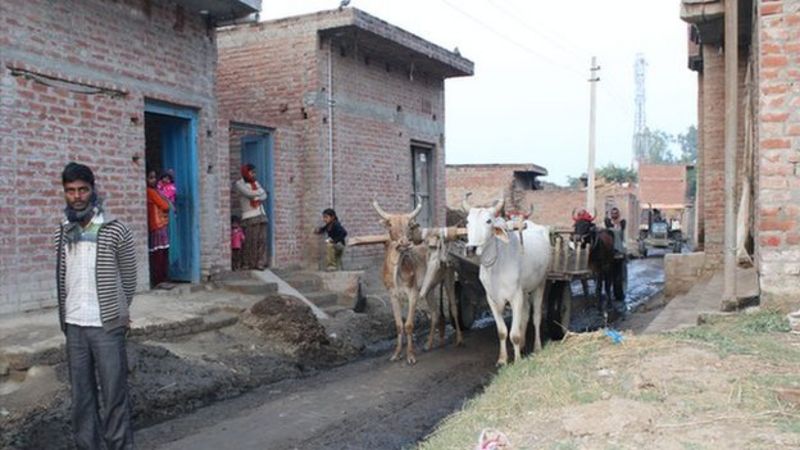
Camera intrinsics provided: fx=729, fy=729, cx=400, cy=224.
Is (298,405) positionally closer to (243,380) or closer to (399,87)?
(243,380)

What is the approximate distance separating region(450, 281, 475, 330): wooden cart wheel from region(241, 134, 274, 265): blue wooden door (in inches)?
145

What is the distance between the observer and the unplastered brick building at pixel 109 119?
25.9 ft

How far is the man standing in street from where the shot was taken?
451cm

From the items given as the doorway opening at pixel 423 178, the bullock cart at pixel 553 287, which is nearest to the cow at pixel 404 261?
the bullock cart at pixel 553 287

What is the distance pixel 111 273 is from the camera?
456 centimetres

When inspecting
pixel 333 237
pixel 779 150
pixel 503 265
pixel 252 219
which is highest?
pixel 779 150

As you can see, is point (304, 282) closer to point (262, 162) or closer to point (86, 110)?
point (262, 162)

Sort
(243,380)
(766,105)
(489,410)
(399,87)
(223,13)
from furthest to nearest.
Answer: (399,87) < (223,13) < (243,380) < (766,105) < (489,410)

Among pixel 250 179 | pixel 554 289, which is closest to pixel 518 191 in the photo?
pixel 250 179

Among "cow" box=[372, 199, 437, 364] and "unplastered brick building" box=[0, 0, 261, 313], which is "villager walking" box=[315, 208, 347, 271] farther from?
"cow" box=[372, 199, 437, 364]

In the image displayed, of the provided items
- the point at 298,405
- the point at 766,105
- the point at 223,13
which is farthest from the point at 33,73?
the point at 766,105

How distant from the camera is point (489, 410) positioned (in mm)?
4969

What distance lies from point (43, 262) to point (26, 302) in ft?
1.64

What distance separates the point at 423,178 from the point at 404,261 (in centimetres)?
826
